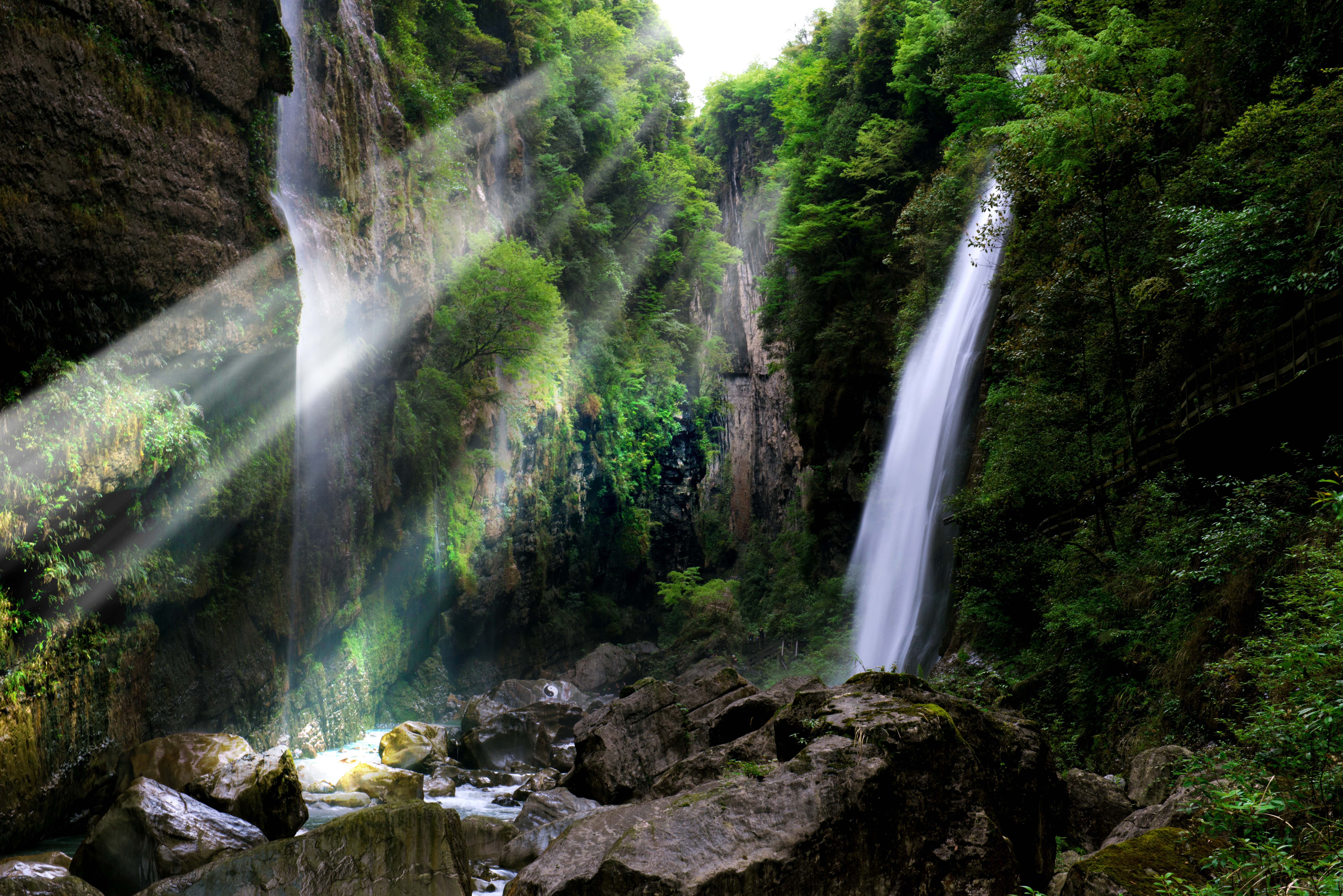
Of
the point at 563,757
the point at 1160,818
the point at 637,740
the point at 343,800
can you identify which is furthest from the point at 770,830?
the point at 563,757

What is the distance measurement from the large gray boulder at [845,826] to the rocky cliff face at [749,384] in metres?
28.4

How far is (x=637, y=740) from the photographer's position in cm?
1187

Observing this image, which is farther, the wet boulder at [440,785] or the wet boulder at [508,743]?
the wet boulder at [508,743]

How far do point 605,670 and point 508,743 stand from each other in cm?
1210

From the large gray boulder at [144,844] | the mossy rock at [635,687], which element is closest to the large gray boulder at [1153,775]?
the mossy rock at [635,687]

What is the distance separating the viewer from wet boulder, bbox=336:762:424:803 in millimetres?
12906

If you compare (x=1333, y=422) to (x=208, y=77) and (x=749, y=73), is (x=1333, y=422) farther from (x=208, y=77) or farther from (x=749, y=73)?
(x=749, y=73)

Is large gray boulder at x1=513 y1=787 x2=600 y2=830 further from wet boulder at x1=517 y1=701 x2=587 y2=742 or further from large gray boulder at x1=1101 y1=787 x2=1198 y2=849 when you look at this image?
wet boulder at x1=517 y1=701 x2=587 y2=742

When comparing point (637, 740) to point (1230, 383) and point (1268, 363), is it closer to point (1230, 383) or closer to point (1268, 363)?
point (1230, 383)

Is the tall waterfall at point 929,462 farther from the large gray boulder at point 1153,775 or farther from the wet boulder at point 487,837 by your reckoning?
the wet boulder at point 487,837

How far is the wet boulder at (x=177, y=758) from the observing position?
10438 mm

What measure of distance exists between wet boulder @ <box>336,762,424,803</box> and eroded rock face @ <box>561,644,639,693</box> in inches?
574

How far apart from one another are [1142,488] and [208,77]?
15.2 meters

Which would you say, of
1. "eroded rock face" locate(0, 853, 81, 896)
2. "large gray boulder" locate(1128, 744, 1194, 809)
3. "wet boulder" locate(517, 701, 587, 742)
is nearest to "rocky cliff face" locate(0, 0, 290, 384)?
"eroded rock face" locate(0, 853, 81, 896)
